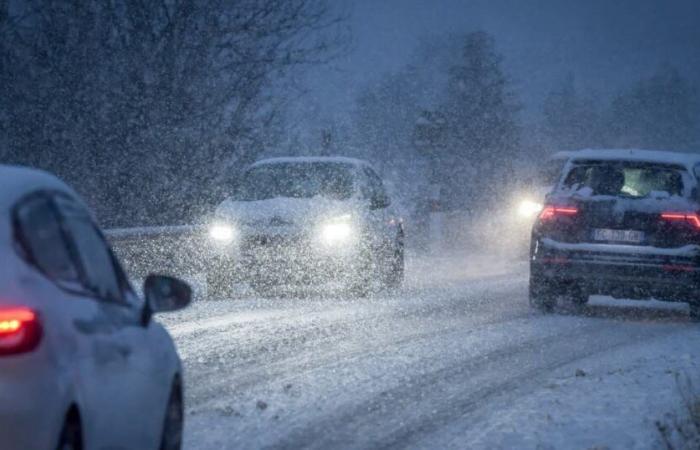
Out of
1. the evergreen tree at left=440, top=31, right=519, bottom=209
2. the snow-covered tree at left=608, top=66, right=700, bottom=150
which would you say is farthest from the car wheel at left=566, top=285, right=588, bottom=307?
the snow-covered tree at left=608, top=66, right=700, bottom=150

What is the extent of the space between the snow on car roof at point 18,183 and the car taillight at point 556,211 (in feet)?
35.8

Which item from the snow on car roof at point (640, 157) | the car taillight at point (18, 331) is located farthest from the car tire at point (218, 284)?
the car taillight at point (18, 331)

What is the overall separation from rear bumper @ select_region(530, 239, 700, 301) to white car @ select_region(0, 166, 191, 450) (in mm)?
10055

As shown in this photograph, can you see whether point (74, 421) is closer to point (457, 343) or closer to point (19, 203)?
point (19, 203)

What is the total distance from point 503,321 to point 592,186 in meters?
2.02

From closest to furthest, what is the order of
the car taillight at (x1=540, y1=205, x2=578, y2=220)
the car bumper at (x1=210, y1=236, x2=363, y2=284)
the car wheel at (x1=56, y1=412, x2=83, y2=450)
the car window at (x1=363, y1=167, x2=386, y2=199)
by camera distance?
the car wheel at (x1=56, y1=412, x2=83, y2=450), the car taillight at (x1=540, y1=205, x2=578, y2=220), the car bumper at (x1=210, y1=236, x2=363, y2=284), the car window at (x1=363, y1=167, x2=386, y2=199)

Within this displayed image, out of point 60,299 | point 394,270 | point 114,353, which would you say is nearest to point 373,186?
point 394,270

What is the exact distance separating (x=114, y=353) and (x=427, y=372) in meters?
5.94

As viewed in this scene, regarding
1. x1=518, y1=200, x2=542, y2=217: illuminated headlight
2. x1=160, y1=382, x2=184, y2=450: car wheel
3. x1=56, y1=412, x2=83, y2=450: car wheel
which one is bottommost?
x1=518, y1=200, x2=542, y2=217: illuminated headlight

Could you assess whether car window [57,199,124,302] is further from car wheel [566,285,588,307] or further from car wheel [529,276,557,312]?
car wheel [566,285,588,307]

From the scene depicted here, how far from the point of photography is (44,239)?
4895mm

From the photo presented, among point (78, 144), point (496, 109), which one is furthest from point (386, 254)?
point (496, 109)

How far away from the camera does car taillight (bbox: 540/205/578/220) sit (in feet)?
52.0

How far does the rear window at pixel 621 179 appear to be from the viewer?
52.0 feet
